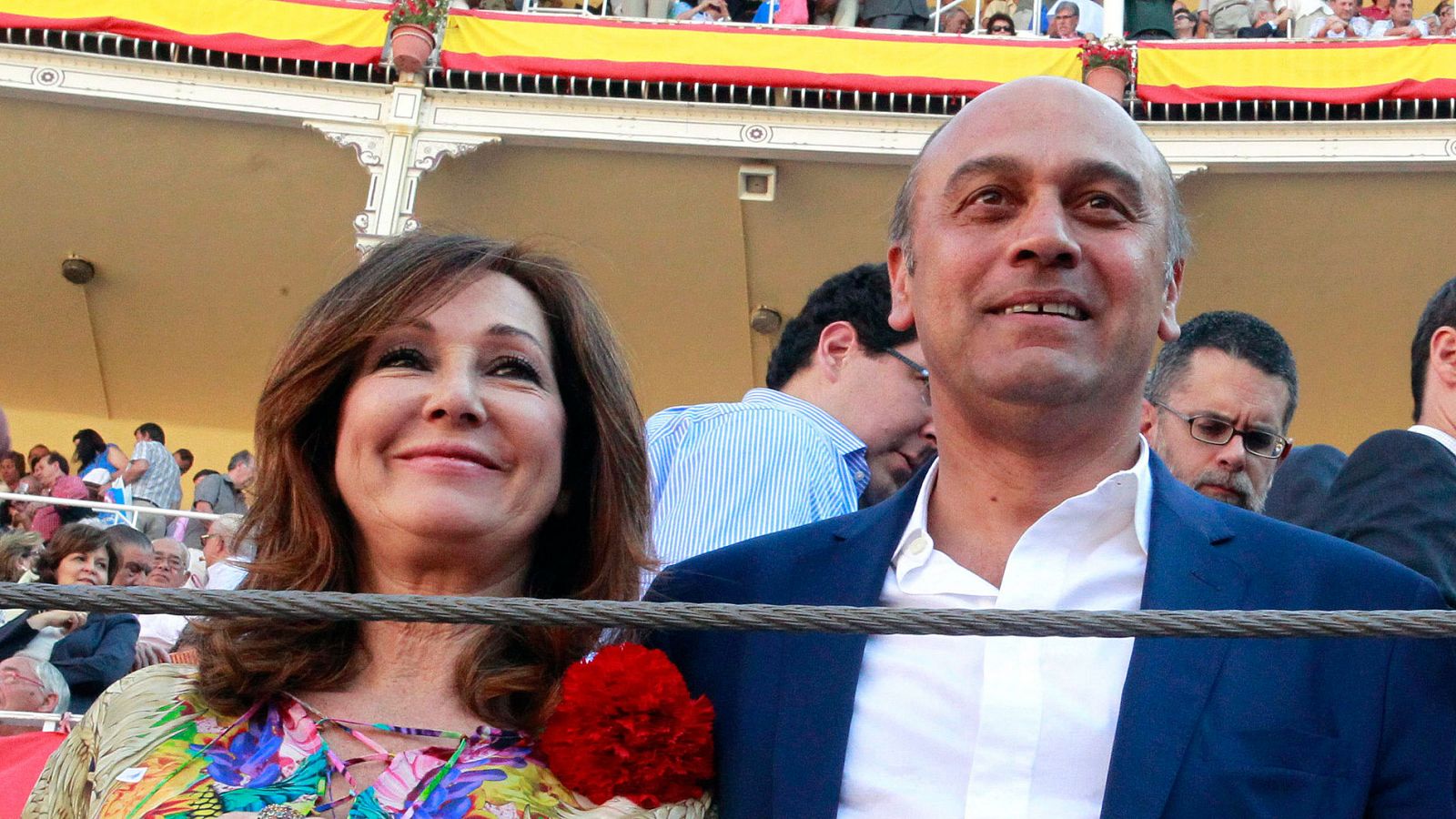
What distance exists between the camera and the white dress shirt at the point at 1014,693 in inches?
61.9

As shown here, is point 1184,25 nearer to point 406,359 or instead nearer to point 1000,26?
point 1000,26

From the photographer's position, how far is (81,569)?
203 inches

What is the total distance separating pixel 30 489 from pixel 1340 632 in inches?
400

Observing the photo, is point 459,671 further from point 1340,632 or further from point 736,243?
point 736,243

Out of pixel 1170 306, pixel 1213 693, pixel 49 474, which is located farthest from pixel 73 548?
pixel 49 474

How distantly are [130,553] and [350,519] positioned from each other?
146 inches

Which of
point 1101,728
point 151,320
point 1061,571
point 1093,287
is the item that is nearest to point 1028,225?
point 1093,287

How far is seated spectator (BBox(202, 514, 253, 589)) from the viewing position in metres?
2.16

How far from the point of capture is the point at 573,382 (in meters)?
2.12

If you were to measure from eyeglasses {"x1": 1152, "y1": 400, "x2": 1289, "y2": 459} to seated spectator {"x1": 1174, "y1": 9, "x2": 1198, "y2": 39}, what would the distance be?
9.65 m

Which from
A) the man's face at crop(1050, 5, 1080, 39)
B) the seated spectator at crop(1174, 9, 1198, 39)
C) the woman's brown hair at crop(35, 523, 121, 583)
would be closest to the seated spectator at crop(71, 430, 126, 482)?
the woman's brown hair at crop(35, 523, 121, 583)

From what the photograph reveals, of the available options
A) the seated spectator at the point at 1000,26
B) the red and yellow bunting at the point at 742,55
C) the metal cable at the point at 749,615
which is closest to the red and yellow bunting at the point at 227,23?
the red and yellow bunting at the point at 742,55

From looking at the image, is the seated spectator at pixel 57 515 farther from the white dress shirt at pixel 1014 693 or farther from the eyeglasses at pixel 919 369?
the white dress shirt at pixel 1014 693

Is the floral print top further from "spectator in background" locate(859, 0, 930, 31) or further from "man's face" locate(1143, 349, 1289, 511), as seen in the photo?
"spectator in background" locate(859, 0, 930, 31)
